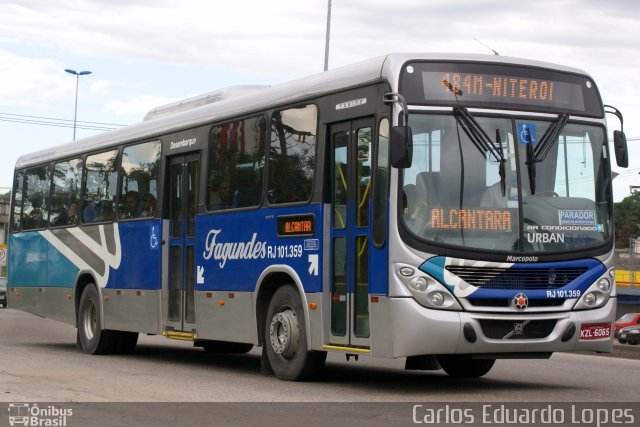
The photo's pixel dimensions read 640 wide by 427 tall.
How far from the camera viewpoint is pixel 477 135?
41.6ft

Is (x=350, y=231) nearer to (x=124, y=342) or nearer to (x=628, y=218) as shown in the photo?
(x=124, y=342)

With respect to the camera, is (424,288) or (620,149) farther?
(620,149)

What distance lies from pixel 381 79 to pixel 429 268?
203cm

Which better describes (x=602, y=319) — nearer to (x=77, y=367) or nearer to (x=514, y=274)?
(x=514, y=274)

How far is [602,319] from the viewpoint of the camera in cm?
1307

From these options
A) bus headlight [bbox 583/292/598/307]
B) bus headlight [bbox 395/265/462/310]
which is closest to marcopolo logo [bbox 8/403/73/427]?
bus headlight [bbox 395/265/462/310]

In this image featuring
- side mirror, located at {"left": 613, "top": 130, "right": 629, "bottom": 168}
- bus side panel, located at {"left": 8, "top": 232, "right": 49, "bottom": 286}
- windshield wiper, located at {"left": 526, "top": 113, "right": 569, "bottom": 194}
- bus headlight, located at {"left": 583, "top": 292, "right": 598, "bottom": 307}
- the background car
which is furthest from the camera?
the background car

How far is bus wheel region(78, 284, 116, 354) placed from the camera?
2002 cm

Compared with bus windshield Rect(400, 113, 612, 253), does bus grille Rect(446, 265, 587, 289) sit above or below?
below

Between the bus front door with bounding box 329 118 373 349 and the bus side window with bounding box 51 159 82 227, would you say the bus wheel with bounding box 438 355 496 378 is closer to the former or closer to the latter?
the bus front door with bounding box 329 118 373 349

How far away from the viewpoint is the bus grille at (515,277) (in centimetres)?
1237

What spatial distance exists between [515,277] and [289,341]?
2.86 meters

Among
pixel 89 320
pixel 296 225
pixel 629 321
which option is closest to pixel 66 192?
pixel 89 320

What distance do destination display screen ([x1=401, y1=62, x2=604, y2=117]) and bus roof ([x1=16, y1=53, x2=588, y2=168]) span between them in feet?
0.32
